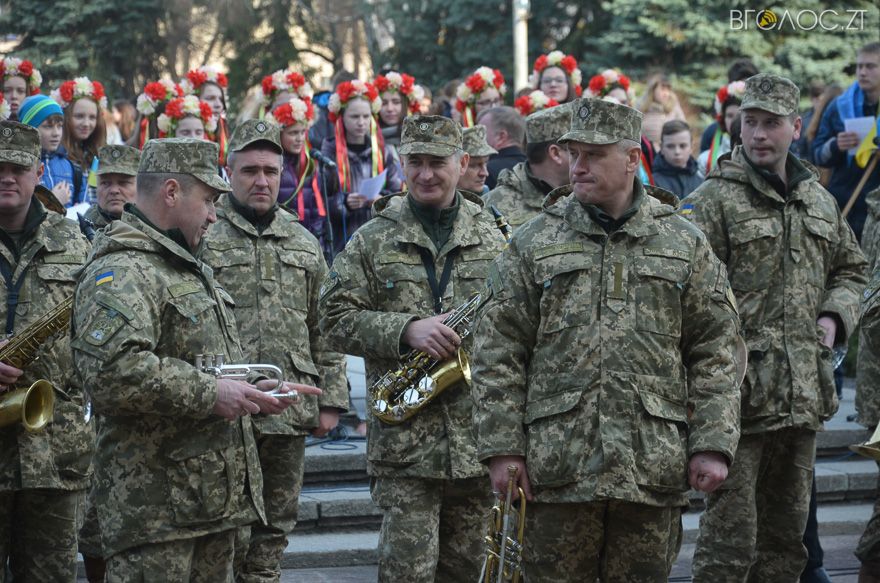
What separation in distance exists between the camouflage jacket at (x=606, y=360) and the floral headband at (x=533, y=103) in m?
7.21

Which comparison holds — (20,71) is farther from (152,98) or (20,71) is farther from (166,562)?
(166,562)

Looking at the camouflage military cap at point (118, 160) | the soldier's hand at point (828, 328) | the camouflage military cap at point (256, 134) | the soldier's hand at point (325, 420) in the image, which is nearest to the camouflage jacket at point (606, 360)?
the soldier's hand at point (828, 328)

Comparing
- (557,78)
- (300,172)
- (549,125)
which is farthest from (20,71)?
(549,125)

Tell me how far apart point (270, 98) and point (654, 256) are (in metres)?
7.51

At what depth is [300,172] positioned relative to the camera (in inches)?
428

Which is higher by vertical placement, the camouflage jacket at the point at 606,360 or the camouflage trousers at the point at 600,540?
the camouflage jacket at the point at 606,360

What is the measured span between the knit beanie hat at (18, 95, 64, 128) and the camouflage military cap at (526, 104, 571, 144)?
3.87 meters

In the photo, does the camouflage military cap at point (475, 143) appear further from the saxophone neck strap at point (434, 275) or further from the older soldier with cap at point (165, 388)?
the older soldier with cap at point (165, 388)

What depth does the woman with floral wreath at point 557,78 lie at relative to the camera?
13.8 m

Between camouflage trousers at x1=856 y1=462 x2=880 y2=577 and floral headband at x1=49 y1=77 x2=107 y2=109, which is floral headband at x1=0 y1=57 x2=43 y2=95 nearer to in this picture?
floral headband at x1=49 y1=77 x2=107 y2=109

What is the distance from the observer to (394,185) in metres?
11.8

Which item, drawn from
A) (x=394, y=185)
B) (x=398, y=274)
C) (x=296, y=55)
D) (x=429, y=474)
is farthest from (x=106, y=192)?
(x=296, y=55)

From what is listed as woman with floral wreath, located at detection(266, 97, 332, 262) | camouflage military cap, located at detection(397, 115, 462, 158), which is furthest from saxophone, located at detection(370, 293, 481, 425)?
woman with floral wreath, located at detection(266, 97, 332, 262)

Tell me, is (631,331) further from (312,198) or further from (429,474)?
(312,198)
